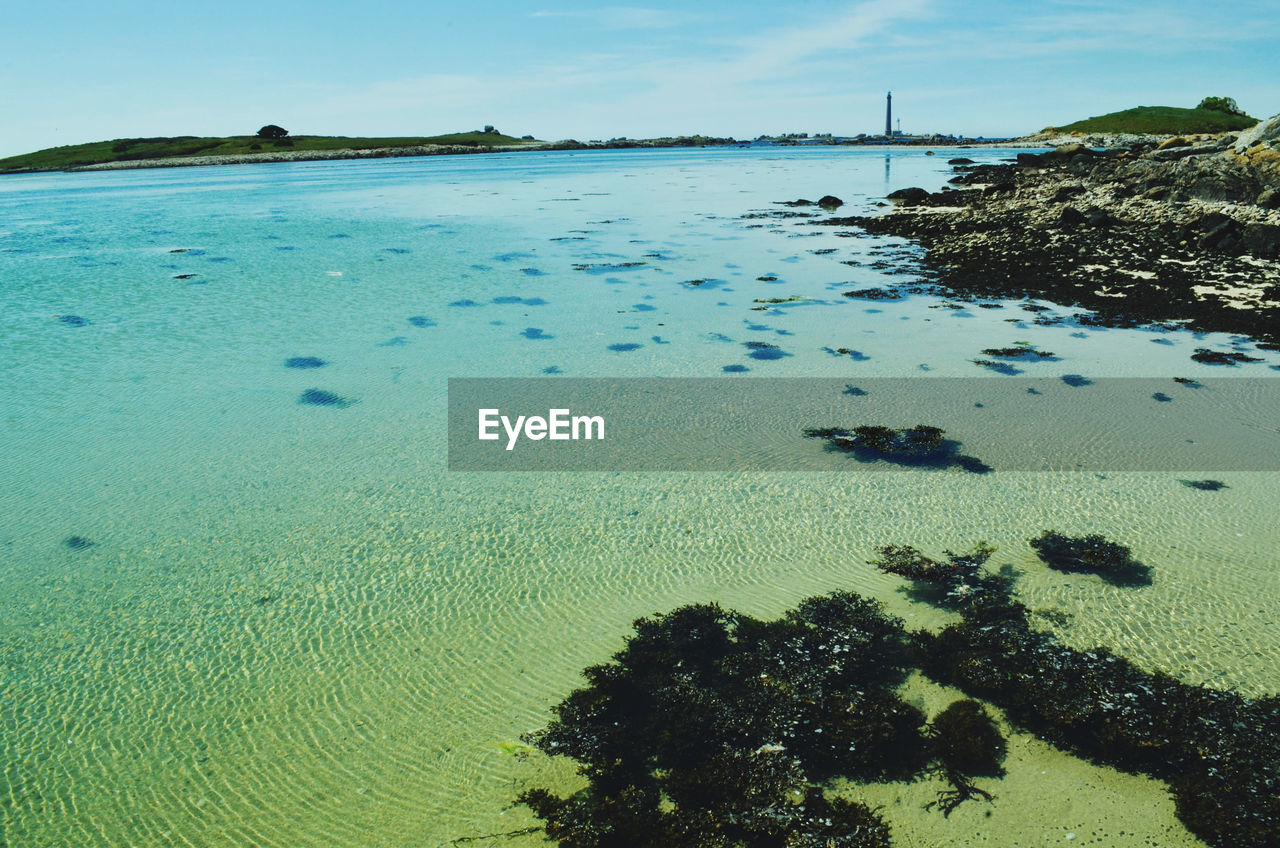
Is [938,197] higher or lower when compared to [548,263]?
higher

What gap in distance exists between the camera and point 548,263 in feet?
78.9

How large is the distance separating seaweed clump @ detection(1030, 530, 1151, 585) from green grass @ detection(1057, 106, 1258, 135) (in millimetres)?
99605

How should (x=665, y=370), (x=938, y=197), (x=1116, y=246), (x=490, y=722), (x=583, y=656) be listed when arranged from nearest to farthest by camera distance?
1. (x=490, y=722)
2. (x=583, y=656)
3. (x=665, y=370)
4. (x=1116, y=246)
5. (x=938, y=197)

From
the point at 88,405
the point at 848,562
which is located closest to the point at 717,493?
the point at 848,562

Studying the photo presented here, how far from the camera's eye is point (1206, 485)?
803cm

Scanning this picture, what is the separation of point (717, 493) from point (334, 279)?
60.8 feet

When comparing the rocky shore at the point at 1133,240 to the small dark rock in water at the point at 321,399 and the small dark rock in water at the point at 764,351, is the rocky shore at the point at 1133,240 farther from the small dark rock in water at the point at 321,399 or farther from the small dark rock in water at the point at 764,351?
the small dark rock in water at the point at 321,399

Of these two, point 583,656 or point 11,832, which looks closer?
point 11,832

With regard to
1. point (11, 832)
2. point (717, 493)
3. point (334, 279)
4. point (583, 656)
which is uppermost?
point (334, 279)

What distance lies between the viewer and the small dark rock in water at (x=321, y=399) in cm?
1166

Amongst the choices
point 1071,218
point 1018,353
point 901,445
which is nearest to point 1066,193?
point 1071,218

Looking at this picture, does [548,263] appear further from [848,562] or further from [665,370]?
[848,562]

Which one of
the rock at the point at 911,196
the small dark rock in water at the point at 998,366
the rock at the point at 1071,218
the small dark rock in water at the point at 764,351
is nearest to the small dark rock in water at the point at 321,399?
the small dark rock in water at the point at 764,351

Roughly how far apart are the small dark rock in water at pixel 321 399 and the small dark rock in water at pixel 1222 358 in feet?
49.7
